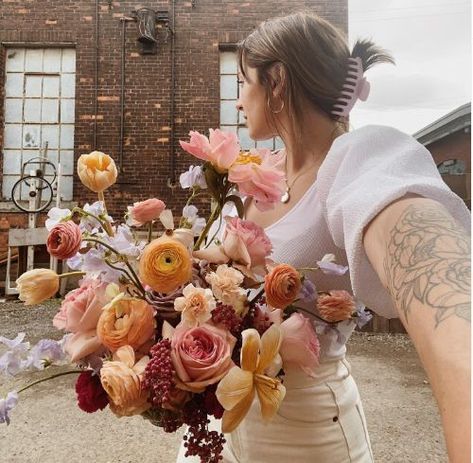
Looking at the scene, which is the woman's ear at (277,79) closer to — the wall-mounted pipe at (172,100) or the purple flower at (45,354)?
the purple flower at (45,354)

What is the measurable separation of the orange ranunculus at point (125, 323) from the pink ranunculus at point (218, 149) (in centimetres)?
23

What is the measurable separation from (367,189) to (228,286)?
0.23 m

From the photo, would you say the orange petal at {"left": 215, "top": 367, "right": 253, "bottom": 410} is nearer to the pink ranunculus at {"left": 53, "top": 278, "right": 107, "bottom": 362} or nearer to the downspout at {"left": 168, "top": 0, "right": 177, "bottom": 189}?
the pink ranunculus at {"left": 53, "top": 278, "right": 107, "bottom": 362}

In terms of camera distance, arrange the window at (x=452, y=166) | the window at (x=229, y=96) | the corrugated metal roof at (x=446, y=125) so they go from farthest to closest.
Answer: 1. the window at (x=452, y=166)
2. the corrugated metal roof at (x=446, y=125)
3. the window at (x=229, y=96)

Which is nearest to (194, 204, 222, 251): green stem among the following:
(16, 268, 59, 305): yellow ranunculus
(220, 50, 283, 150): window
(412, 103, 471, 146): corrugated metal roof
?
(16, 268, 59, 305): yellow ranunculus

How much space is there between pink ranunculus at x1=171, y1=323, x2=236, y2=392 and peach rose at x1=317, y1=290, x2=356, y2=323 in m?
0.19

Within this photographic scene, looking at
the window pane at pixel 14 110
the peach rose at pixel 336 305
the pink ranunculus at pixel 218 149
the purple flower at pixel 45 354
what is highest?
the window pane at pixel 14 110

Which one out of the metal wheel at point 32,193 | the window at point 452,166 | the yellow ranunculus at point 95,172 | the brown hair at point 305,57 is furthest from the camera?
the window at point 452,166

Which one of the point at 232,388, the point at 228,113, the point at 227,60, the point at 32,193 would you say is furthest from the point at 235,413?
the point at 227,60

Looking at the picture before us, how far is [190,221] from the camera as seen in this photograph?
807 mm

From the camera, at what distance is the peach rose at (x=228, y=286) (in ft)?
2.30

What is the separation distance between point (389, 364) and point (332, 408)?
3695 millimetres

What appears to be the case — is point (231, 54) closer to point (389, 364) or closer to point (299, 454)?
point (389, 364)

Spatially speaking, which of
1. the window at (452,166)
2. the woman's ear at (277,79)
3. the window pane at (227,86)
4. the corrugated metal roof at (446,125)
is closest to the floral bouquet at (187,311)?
the woman's ear at (277,79)
